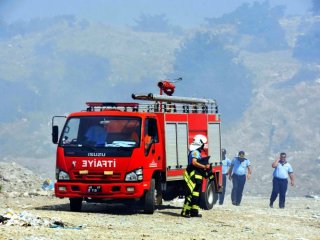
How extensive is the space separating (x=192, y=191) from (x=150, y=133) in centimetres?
142

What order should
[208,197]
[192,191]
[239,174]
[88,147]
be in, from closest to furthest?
[88,147] < [192,191] < [208,197] < [239,174]

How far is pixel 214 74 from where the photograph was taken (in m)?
75.3

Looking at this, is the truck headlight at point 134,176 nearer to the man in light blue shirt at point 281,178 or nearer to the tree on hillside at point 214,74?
the man in light blue shirt at point 281,178

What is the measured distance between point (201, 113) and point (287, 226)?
Result: 425cm

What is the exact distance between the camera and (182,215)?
50.1 feet

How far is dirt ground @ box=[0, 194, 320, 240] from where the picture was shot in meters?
11.3

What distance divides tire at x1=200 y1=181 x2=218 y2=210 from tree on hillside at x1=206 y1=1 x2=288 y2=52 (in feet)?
249

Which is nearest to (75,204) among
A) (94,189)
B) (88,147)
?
(94,189)

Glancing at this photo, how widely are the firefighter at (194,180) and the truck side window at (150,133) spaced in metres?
0.81

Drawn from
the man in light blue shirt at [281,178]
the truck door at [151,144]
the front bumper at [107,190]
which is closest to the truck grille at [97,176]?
the front bumper at [107,190]

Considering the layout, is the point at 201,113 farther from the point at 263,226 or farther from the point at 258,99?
the point at 258,99

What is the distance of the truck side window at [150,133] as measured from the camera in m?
14.9

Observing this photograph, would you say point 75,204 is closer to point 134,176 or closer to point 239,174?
point 134,176

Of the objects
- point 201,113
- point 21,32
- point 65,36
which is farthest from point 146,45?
point 201,113
